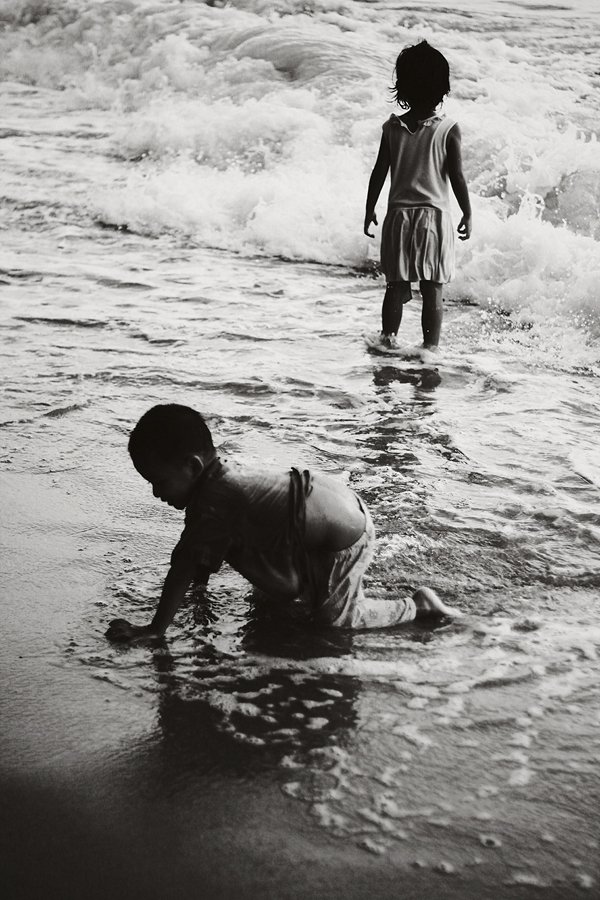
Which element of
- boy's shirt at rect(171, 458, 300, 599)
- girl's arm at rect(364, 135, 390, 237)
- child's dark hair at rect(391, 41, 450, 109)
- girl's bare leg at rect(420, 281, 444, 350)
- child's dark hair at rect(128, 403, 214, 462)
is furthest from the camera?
girl's bare leg at rect(420, 281, 444, 350)

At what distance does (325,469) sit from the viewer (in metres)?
4.54

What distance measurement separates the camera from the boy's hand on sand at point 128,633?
3080mm

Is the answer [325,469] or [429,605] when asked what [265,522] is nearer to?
[429,605]

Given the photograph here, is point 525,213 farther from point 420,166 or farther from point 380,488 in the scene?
point 380,488

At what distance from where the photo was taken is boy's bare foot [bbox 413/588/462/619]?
10.7ft

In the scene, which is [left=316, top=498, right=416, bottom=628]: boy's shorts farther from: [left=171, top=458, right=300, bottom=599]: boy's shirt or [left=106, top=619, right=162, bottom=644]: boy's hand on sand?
[left=106, top=619, right=162, bottom=644]: boy's hand on sand

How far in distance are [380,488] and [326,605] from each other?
122 centimetres

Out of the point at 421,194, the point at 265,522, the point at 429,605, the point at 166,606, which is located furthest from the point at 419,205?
the point at 166,606

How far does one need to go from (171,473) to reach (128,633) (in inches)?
22.1

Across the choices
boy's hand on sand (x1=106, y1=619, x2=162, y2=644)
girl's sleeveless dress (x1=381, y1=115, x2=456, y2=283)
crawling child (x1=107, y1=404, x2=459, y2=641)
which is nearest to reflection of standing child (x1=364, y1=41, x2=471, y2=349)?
girl's sleeveless dress (x1=381, y1=115, x2=456, y2=283)

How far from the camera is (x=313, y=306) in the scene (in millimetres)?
7562

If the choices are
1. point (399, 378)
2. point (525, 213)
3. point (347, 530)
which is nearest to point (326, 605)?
point (347, 530)

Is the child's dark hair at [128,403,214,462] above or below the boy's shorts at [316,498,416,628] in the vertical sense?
above

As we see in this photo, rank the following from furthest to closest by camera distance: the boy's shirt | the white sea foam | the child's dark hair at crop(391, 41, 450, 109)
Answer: the white sea foam
the child's dark hair at crop(391, 41, 450, 109)
the boy's shirt
